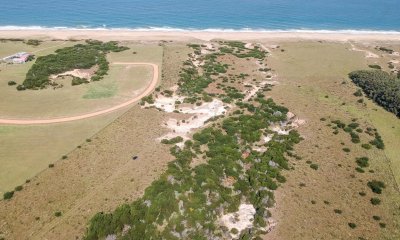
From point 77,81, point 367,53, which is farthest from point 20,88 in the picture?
point 367,53

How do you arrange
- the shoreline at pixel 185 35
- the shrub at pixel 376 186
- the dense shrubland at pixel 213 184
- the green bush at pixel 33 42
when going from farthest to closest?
the shoreline at pixel 185 35
the green bush at pixel 33 42
the shrub at pixel 376 186
the dense shrubland at pixel 213 184

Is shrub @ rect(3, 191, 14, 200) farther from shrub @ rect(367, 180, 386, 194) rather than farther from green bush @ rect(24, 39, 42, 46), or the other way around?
green bush @ rect(24, 39, 42, 46)

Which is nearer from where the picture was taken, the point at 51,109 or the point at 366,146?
the point at 366,146

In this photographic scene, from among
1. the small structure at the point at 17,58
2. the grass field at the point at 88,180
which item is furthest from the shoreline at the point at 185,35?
the grass field at the point at 88,180

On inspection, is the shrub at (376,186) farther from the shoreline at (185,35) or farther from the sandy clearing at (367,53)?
the shoreline at (185,35)

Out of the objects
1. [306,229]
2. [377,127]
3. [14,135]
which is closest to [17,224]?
[14,135]

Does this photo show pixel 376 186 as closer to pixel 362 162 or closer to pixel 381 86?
pixel 362 162
